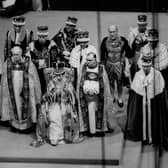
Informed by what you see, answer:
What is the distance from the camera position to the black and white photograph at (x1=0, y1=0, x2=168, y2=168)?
13156mm

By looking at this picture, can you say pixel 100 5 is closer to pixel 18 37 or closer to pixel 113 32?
pixel 113 32

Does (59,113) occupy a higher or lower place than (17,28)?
lower

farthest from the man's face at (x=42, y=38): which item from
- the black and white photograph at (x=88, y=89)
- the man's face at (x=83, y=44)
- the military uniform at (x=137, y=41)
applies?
the military uniform at (x=137, y=41)

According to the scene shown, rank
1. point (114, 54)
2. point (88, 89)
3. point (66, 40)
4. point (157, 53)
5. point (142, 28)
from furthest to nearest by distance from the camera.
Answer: point (66, 40) < point (142, 28) < point (114, 54) < point (157, 53) < point (88, 89)

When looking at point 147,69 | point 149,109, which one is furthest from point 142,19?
point 149,109

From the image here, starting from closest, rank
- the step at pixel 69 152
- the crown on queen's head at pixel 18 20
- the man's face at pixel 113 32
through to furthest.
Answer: the step at pixel 69 152 → the man's face at pixel 113 32 → the crown on queen's head at pixel 18 20

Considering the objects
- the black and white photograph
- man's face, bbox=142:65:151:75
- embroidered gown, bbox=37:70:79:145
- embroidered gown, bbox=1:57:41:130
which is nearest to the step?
the black and white photograph

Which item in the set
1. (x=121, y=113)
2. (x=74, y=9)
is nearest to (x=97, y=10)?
(x=74, y=9)

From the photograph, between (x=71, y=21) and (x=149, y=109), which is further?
(x=71, y=21)

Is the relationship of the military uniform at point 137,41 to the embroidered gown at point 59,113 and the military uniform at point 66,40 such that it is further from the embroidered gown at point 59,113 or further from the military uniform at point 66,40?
the embroidered gown at point 59,113

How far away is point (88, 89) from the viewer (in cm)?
1311

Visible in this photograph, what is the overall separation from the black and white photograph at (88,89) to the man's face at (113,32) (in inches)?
0.4

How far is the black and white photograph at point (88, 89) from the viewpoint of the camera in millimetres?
13156

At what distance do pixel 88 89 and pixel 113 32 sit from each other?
2.68 feet
